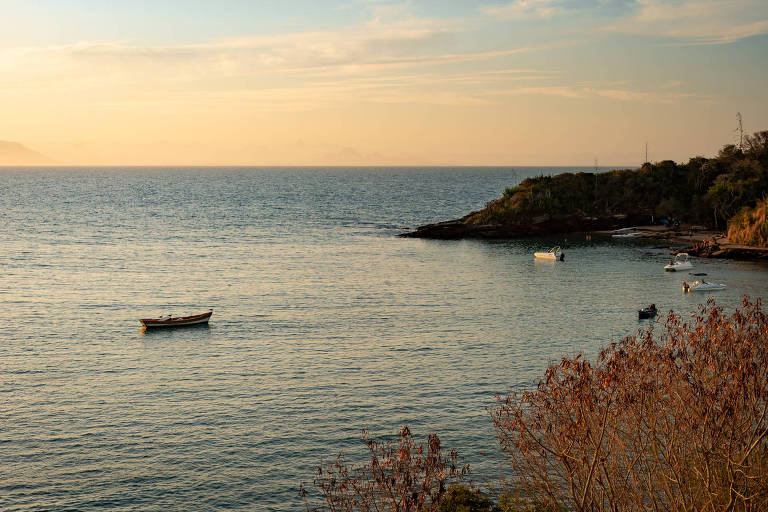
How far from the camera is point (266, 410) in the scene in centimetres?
4516

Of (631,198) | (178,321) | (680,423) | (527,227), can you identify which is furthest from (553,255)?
(680,423)

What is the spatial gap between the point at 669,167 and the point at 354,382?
13961 cm

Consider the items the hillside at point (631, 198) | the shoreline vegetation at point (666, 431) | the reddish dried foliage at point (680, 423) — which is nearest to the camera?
the shoreline vegetation at point (666, 431)

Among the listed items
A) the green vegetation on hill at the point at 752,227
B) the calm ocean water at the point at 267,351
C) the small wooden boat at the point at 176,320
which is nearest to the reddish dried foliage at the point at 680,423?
the calm ocean water at the point at 267,351

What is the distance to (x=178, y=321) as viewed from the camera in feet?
222

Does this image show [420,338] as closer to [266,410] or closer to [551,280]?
[266,410]

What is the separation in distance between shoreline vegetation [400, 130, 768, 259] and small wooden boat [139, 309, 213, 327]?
240ft

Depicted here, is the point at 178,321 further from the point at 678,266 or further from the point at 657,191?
the point at 657,191

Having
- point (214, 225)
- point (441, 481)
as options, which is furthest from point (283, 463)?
point (214, 225)

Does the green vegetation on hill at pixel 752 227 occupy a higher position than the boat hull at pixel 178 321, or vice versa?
the green vegetation on hill at pixel 752 227

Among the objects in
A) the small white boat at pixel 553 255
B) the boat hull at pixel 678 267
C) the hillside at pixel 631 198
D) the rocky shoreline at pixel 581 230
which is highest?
the hillside at pixel 631 198

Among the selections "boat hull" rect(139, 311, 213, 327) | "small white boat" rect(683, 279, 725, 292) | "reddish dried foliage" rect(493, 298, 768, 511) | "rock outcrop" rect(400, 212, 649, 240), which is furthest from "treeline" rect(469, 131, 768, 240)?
"reddish dried foliage" rect(493, 298, 768, 511)

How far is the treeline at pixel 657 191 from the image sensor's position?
145500mm

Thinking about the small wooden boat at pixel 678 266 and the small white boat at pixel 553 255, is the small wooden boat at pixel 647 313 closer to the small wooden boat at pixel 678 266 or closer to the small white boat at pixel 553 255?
the small wooden boat at pixel 678 266
